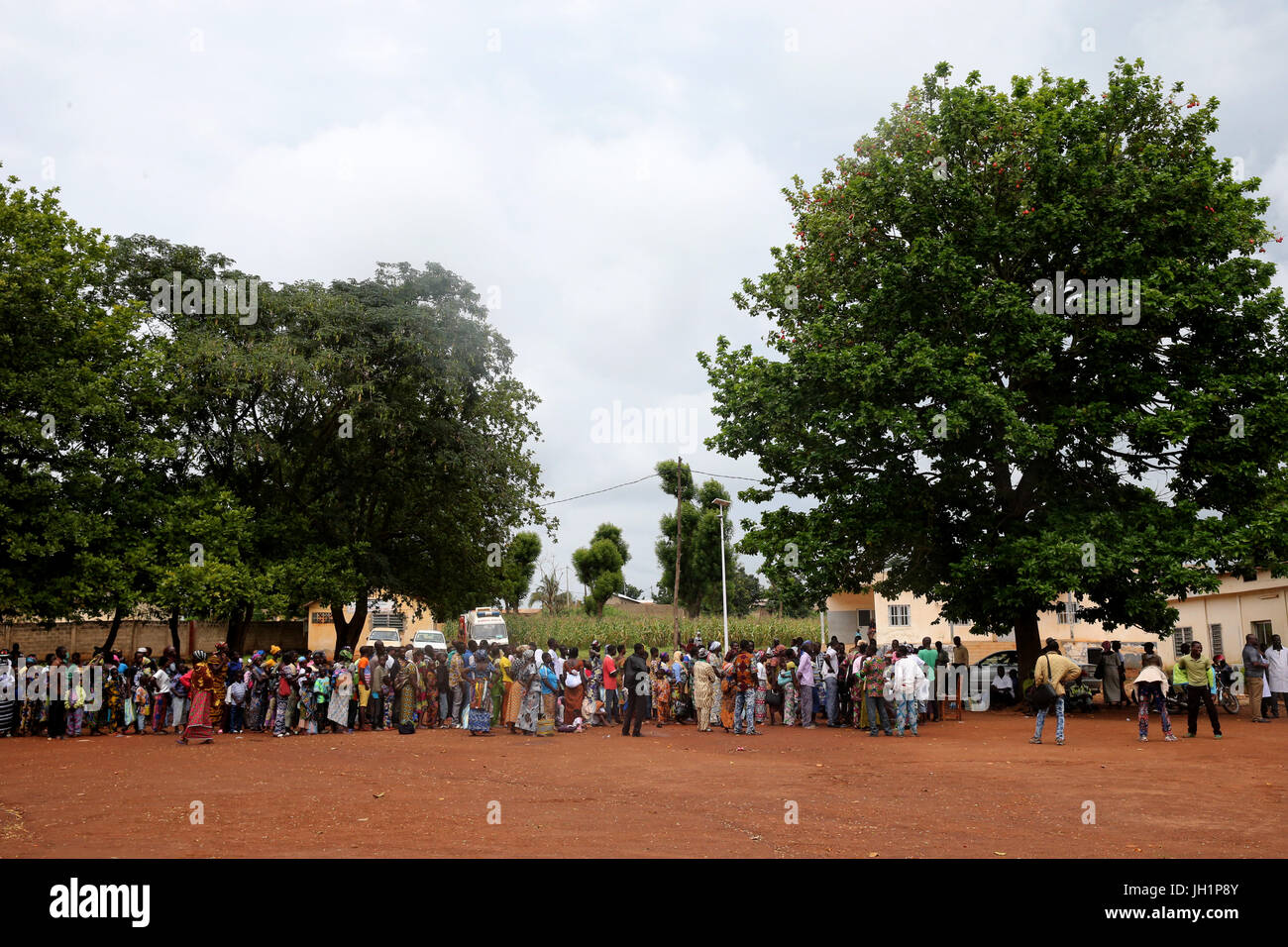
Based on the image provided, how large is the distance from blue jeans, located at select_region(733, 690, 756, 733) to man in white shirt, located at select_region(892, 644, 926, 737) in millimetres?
2779

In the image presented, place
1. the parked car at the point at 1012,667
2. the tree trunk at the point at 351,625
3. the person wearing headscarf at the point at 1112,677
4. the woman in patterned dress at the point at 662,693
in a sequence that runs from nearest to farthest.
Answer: the woman in patterned dress at the point at 662,693 < the person wearing headscarf at the point at 1112,677 < the parked car at the point at 1012,667 < the tree trunk at the point at 351,625

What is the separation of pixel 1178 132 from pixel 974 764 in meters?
16.4

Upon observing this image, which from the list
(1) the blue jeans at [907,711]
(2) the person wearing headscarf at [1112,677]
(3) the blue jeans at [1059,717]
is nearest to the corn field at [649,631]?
(2) the person wearing headscarf at [1112,677]

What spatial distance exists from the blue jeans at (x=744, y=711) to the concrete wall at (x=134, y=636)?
66.4 ft

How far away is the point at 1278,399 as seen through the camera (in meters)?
19.6

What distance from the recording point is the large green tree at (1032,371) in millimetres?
19781

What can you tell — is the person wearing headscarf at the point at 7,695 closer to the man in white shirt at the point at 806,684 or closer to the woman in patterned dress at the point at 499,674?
the woman in patterned dress at the point at 499,674

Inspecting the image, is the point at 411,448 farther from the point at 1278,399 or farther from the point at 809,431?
the point at 1278,399

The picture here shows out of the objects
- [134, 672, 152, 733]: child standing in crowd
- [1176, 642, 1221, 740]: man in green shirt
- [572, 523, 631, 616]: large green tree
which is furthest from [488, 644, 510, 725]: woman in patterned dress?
[572, 523, 631, 616]: large green tree

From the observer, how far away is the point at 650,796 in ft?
35.9

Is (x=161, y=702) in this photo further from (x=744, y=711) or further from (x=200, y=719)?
(x=744, y=711)

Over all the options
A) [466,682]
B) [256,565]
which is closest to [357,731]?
[466,682]

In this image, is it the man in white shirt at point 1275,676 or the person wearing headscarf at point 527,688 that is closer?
the person wearing headscarf at point 527,688
